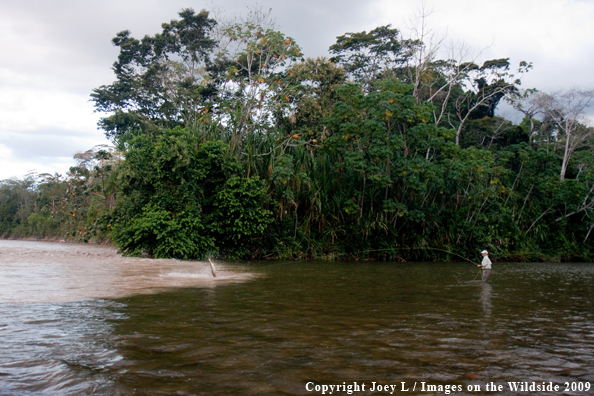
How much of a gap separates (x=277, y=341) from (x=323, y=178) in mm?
14538

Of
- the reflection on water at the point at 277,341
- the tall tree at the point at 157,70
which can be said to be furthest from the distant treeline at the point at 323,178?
the reflection on water at the point at 277,341

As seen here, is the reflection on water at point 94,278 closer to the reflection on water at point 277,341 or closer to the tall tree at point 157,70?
the reflection on water at point 277,341

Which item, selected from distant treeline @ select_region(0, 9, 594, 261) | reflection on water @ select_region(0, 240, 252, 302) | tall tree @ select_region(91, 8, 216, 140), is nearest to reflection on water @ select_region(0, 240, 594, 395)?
reflection on water @ select_region(0, 240, 252, 302)

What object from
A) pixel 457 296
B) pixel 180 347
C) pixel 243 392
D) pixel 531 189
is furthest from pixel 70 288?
pixel 531 189

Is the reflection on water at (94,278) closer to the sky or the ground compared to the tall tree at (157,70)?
closer to the ground

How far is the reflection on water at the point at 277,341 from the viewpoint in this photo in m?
4.03

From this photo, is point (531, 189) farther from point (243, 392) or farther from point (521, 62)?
point (243, 392)

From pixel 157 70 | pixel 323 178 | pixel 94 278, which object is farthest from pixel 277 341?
pixel 157 70

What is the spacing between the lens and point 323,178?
19516 millimetres

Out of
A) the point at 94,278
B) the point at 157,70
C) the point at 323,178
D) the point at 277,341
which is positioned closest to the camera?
the point at 277,341

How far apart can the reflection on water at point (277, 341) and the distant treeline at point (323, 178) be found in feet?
25.7

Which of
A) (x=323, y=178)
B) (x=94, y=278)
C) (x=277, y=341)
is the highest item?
(x=323, y=178)

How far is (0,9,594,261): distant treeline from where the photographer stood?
16594mm

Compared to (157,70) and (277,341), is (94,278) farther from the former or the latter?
(157,70)
